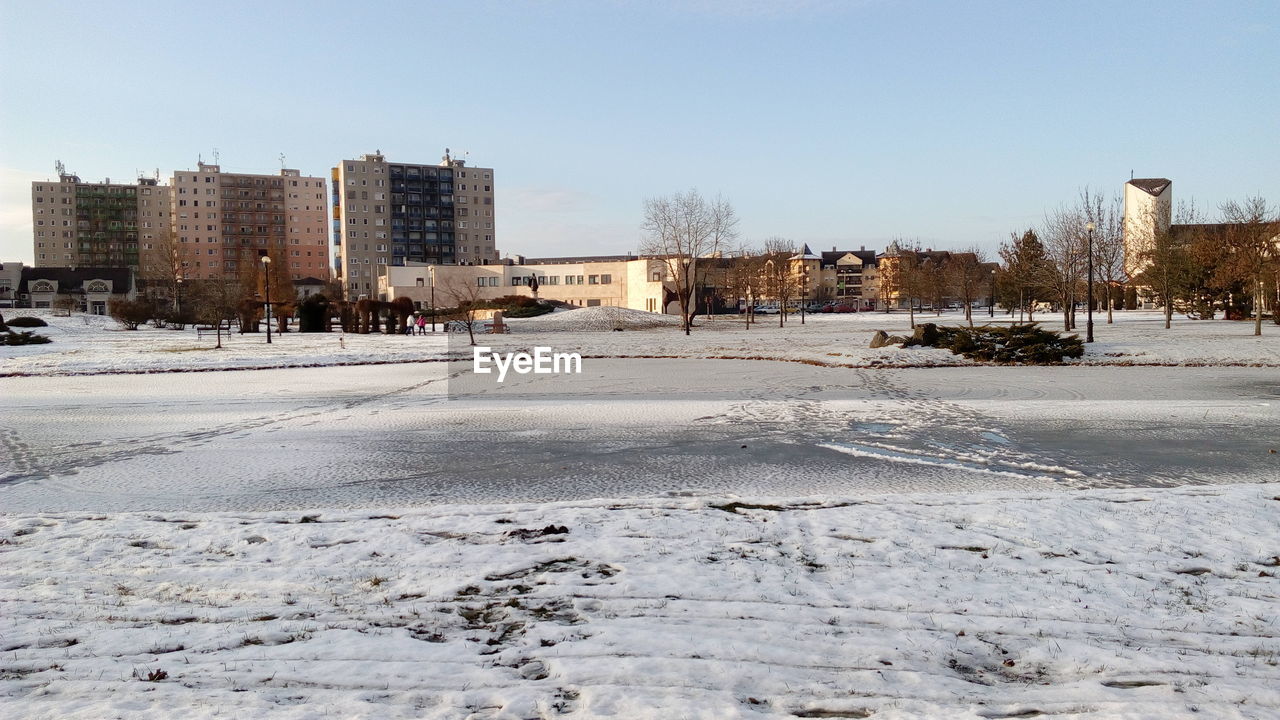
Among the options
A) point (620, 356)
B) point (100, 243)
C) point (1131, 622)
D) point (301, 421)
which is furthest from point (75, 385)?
point (100, 243)

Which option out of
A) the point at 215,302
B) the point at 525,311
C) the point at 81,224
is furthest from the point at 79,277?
the point at 525,311

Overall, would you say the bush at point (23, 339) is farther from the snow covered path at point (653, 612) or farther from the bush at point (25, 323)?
the snow covered path at point (653, 612)

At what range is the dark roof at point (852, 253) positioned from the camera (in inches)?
6048

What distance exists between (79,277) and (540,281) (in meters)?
64.4

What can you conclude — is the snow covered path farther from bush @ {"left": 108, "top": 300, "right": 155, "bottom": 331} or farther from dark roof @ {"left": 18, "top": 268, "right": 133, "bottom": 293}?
dark roof @ {"left": 18, "top": 268, "right": 133, "bottom": 293}

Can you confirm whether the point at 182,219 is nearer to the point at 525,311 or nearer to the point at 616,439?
the point at 525,311

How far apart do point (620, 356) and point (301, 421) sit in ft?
58.7

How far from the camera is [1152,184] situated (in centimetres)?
9181

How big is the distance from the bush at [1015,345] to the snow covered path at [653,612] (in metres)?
19.0

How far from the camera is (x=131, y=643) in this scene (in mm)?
4699

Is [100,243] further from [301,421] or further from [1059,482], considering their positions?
[1059,482]

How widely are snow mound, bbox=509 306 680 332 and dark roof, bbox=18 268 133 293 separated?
246ft

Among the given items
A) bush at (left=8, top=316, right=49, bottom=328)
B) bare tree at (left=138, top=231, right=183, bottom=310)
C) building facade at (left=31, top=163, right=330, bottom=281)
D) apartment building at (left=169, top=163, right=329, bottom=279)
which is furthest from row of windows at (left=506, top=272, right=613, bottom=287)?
building facade at (left=31, top=163, right=330, bottom=281)

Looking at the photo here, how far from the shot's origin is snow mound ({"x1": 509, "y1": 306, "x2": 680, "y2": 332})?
61.0 m
